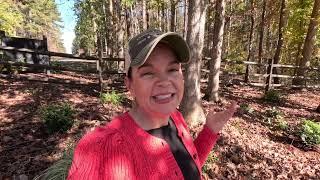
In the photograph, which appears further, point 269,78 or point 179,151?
point 269,78

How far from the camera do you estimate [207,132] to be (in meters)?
2.48

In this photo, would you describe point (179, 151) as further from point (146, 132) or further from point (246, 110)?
point (246, 110)

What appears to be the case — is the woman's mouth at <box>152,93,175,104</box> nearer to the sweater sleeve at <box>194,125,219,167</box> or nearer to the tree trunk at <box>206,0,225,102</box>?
the sweater sleeve at <box>194,125,219,167</box>

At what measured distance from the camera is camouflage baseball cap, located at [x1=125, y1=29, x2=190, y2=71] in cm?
160

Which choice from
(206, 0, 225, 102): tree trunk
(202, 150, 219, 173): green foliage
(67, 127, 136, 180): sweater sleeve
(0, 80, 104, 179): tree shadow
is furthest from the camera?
(206, 0, 225, 102): tree trunk

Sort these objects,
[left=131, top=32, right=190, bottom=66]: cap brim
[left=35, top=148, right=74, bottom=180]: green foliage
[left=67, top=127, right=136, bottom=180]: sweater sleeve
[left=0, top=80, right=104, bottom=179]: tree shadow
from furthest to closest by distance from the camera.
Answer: [left=0, top=80, right=104, bottom=179]: tree shadow < [left=35, top=148, right=74, bottom=180]: green foliage < [left=131, top=32, right=190, bottom=66]: cap brim < [left=67, top=127, right=136, bottom=180]: sweater sleeve

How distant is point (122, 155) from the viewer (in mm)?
1493

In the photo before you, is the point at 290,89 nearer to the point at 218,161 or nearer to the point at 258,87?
the point at 258,87

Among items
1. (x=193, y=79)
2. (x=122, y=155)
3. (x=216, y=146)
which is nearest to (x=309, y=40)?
(x=193, y=79)

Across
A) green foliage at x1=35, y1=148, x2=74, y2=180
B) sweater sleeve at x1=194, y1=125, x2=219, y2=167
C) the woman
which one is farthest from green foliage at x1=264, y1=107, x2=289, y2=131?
the woman

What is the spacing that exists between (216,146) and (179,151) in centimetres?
515

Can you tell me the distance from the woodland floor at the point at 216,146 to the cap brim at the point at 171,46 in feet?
14.9

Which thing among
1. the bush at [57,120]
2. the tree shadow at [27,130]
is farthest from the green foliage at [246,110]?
the bush at [57,120]

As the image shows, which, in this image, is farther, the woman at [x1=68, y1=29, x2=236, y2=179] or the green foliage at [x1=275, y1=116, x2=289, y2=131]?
the green foliage at [x1=275, y1=116, x2=289, y2=131]
